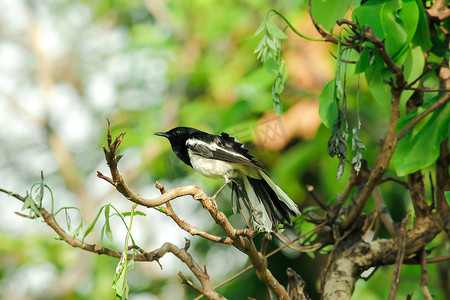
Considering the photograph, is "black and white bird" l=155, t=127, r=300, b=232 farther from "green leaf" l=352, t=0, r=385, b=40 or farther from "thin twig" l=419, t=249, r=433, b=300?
"green leaf" l=352, t=0, r=385, b=40

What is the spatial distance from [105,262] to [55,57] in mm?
4356

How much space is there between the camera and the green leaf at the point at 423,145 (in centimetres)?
220

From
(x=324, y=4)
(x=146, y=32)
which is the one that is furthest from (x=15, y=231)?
(x=324, y=4)

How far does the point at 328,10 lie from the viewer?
7.22 feet

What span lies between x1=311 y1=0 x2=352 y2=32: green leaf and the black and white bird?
2.54ft

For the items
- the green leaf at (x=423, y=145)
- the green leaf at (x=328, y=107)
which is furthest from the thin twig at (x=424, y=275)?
the green leaf at (x=328, y=107)

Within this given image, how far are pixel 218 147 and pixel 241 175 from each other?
0.23 metres

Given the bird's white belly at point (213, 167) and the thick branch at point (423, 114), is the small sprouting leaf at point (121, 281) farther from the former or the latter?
the bird's white belly at point (213, 167)

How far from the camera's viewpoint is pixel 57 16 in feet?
31.2

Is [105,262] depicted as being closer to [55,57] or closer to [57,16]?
[55,57]

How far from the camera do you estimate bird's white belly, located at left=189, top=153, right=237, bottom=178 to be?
9.96 ft

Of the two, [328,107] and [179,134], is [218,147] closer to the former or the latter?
[179,134]

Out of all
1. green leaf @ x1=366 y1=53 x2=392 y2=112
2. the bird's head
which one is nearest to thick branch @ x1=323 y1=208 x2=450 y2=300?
green leaf @ x1=366 y1=53 x2=392 y2=112

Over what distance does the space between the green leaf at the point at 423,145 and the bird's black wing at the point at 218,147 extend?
82cm
